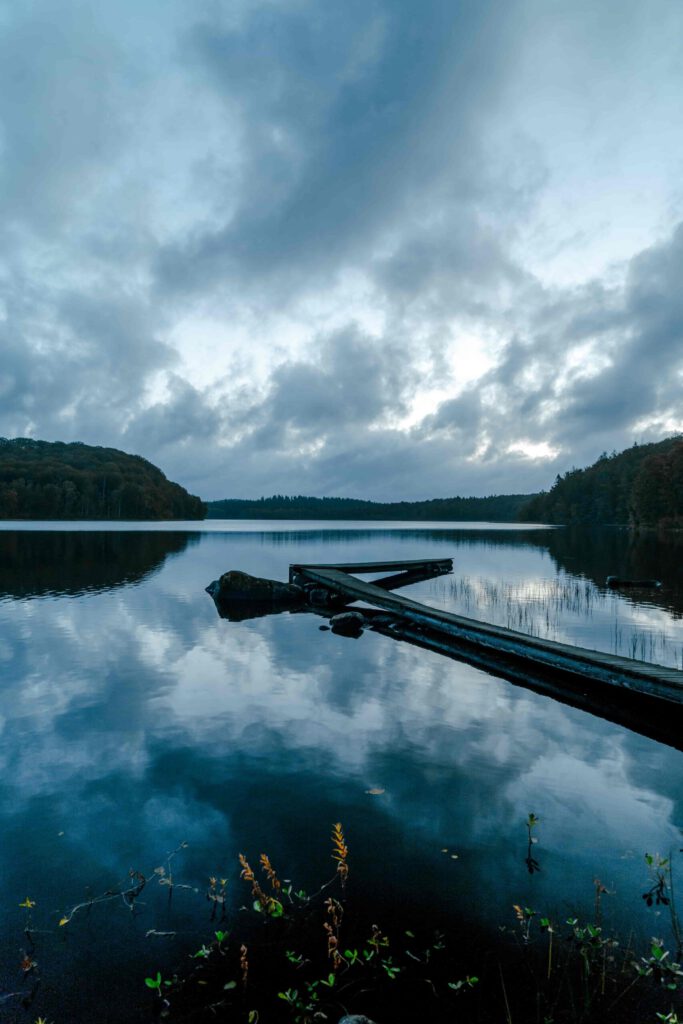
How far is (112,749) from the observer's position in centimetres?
936

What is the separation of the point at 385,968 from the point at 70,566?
132 ft

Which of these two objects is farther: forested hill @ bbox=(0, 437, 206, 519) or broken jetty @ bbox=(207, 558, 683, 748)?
forested hill @ bbox=(0, 437, 206, 519)

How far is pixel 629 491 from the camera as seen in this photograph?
6156 inches

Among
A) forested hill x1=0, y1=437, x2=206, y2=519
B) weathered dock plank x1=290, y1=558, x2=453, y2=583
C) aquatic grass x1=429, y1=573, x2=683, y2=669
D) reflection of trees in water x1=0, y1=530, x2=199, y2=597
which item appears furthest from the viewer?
forested hill x1=0, y1=437, x2=206, y2=519

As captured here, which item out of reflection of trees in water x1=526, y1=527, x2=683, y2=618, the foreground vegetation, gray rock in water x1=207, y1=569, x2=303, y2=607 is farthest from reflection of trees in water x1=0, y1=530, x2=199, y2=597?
reflection of trees in water x1=526, y1=527, x2=683, y2=618

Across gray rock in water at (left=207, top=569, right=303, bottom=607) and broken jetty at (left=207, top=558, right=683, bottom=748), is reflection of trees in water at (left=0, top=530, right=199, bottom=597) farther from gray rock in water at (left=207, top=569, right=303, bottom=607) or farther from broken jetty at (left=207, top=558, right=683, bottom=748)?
broken jetty at (left=207, top=558, right=683, bottom=748)

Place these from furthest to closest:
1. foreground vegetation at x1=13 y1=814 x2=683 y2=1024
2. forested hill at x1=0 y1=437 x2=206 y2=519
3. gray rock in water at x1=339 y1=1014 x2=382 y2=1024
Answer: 1. forested hill at x1=0 y1=437 x2=206 y2=519
2. foreground vegetation at x1=13 y1=814 x2=683 y2=1024
3. gray rock in water at x1=339 y1=1014 x2=382 y2=1024

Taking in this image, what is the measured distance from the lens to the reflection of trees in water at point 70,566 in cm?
2898

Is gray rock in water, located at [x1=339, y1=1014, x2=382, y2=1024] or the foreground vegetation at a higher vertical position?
gray rock in water, located at [x1=339, y1=1014, x2=382, y2=1024]

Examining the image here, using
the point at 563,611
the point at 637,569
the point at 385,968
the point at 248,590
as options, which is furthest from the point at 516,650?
the point at 637,569

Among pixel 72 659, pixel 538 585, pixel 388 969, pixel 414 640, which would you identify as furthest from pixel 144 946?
pixel 538 585

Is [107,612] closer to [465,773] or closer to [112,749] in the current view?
[112,749]

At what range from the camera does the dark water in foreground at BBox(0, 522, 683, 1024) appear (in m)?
5.06

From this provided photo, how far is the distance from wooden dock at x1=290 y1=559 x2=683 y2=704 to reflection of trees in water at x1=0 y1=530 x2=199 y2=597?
47.6 ft
